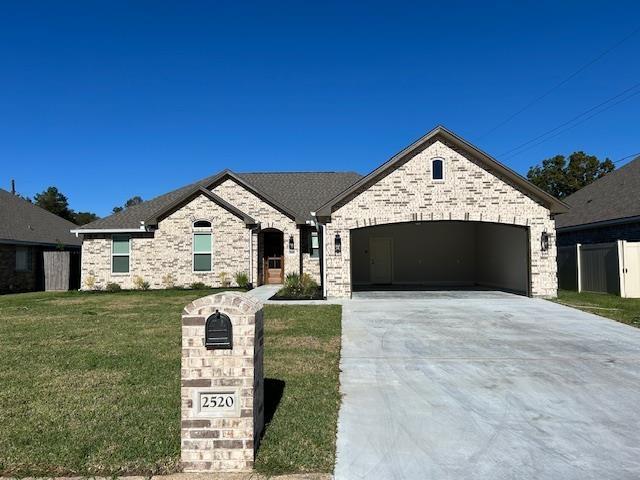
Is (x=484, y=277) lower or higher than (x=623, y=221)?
lower

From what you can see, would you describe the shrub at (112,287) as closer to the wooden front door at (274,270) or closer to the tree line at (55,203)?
the wooden front door at (274,270)

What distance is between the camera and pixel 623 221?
17.6 metres

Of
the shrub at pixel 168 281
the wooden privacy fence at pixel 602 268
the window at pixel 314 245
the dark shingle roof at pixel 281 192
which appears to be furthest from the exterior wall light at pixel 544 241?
the shrub at pixel 168 281

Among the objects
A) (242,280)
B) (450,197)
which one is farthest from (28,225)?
(450,197)

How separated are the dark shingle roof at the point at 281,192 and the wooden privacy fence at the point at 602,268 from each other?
1164 centimetres

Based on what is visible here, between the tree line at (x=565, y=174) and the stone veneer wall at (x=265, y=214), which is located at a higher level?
the tree line at (x=565, y=174)

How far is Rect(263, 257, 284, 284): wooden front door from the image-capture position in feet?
75.4

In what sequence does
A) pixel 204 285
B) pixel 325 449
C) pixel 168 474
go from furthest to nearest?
pixel 204 285 < pixel 325 449 < pixel 168 474

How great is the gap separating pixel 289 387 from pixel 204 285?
1630 centimetres

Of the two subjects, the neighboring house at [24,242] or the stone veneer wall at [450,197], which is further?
the neighboring house at [24,242]

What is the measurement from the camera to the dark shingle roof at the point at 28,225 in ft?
75.7

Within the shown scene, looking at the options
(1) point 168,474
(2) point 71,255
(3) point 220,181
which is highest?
(3) point 220,181

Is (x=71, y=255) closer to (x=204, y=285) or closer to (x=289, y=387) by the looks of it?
(x=204, y=285)

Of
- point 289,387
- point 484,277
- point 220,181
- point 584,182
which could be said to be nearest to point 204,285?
point 220,181
